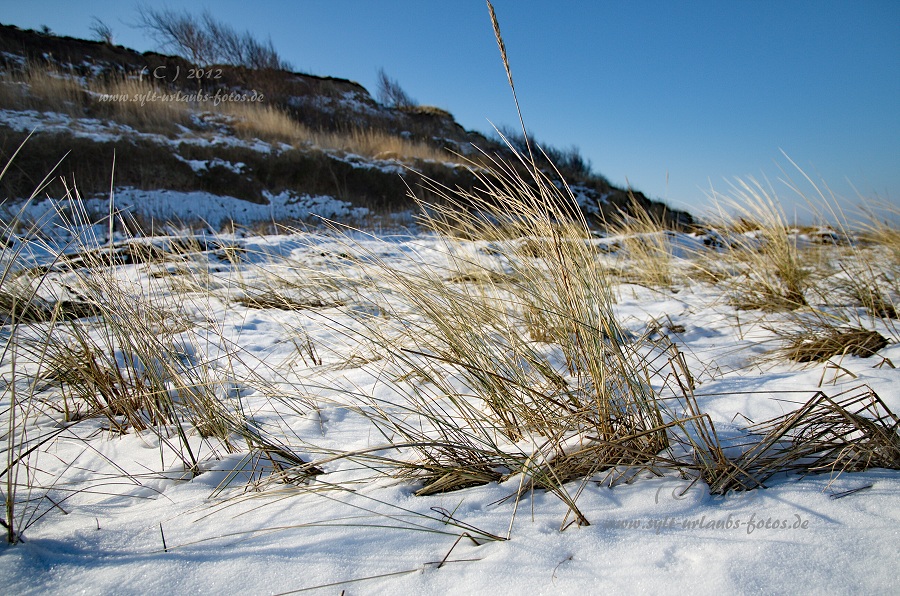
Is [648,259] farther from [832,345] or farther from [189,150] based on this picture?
[189,150]

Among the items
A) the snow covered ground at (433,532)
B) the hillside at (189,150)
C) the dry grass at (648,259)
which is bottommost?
the snow covered ground at (433,532)

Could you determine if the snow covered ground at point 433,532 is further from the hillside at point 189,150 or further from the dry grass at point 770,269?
the hillside at point 189,150

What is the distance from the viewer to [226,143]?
9070mm

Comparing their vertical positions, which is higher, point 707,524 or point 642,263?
point 642,263

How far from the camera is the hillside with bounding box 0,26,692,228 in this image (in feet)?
23.9

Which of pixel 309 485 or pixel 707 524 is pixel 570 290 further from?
pixel 309 485

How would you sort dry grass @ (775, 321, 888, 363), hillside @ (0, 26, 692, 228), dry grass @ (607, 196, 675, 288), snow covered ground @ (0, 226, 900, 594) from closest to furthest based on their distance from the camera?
snow covered ground @ (0, 226, 900, 594), dry grass @ (775, 321, 888, 363), dry grass @ (607, 196, 675, 288), hillside @ (0, 26, 692, 228)

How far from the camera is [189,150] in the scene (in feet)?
28.0

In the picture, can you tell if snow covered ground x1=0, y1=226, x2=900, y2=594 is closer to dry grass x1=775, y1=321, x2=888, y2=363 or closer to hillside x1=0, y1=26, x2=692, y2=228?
dry grass x1=775, y1=321, x2=888, y2=363

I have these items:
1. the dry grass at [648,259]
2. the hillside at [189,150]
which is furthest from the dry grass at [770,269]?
the hillside at [189,150]

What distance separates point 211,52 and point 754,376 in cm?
2213

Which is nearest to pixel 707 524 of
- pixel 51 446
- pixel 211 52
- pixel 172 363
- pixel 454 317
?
pixel 454 317

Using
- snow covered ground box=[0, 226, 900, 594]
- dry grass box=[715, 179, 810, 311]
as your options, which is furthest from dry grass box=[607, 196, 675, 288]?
snow covered ground box=[0, 226, 900, 594]

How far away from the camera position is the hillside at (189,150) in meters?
7.27
